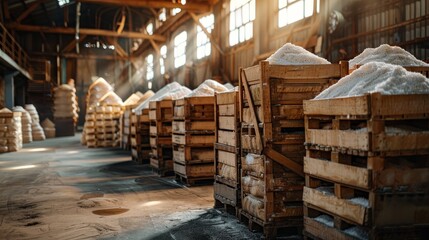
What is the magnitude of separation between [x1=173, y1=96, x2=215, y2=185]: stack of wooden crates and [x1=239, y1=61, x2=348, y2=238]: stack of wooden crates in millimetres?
3821

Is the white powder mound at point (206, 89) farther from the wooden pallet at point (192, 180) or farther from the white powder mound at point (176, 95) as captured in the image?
the wooden pallet at point (192, 180)

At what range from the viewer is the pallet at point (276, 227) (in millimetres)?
5312

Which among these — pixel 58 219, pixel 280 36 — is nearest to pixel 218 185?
pixel 58 219

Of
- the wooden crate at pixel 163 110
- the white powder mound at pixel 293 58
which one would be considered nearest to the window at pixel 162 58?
the wooden crate at pixel 163 110

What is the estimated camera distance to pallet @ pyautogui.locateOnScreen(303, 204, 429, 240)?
384cm

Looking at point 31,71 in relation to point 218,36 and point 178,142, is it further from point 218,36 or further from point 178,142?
point 178,142

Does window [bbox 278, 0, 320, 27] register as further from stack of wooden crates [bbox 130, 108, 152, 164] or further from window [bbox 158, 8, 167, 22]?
window [bbox 158, 8, 167, 22]

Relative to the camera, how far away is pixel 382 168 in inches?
150

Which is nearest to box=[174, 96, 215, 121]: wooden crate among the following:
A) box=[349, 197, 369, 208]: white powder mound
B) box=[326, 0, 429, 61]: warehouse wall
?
box=[326, 0, 429, 61]: warehouse wall

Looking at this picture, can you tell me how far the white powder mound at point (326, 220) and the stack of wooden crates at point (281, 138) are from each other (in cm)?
63

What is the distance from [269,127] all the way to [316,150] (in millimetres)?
789

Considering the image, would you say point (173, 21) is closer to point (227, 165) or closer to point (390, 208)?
point (227, 165)

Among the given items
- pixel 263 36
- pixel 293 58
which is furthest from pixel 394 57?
pixel 263 36

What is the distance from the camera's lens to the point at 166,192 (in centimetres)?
877
